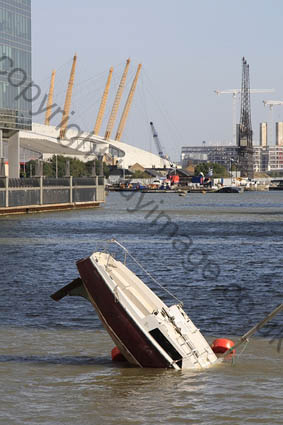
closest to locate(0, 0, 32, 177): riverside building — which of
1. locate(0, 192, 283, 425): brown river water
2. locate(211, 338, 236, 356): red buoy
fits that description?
locate(0, 192, 283, 425): brown river water

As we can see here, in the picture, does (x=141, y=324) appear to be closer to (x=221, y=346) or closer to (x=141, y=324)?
(x=141, y=324)

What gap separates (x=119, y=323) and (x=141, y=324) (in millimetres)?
586

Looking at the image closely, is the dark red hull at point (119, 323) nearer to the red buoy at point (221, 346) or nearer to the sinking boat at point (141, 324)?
the sinking boat at point (141, 324)

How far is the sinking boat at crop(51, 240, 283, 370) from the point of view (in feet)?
68.0

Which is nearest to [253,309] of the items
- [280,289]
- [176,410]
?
[280,289]

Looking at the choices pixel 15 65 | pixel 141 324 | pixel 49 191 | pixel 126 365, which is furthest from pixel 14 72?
pixel 141 324

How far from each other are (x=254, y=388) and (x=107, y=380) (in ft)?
10.7

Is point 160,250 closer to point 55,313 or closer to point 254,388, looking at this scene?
point 55,313

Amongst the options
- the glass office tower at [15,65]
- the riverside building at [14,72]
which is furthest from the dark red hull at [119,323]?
the glass office tower at [15,65]

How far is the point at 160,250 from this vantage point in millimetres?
59500

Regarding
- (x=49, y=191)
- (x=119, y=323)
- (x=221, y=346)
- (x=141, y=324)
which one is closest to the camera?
(x=141, y=324)

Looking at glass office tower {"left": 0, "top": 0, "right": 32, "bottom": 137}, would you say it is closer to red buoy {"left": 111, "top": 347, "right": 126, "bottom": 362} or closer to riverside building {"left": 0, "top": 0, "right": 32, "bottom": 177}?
riverside building {"left": 0, "top": 0, "right": 32, "bottom": 177}

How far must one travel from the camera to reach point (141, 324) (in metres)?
20.7

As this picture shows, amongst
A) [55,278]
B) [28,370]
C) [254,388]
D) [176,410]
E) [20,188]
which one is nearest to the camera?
[176,410]
